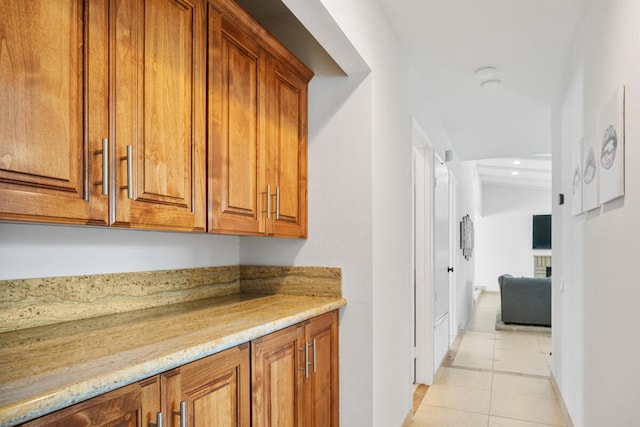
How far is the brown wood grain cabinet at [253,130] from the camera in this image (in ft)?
5.20

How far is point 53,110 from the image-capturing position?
101 cm

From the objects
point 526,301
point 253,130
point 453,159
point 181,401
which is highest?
point 453,159

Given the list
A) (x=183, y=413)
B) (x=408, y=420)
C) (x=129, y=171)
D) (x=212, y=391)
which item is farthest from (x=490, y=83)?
(x=183, y=413)

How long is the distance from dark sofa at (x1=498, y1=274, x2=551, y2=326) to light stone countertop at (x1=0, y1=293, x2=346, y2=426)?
5315mm

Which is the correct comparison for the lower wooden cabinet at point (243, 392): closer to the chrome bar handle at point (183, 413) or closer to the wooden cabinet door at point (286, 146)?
the chrome bar handle at point (183, 413)

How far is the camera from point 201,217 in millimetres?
1508

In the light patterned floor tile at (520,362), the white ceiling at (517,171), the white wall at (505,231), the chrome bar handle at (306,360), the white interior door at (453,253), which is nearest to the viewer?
the chrome bar handle at (306,360)

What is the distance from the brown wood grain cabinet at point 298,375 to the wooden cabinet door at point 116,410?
44 centimetres

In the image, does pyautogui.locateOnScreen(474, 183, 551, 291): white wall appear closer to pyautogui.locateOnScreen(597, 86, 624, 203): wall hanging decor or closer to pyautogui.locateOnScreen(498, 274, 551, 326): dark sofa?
pyautogui.locateOnScreen(498, 274, 551, 326): dark sofa

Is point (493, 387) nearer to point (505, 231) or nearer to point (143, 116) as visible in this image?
point (143, 116)

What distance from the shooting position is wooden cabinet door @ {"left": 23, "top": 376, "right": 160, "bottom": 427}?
0.82 metres

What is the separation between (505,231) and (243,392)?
1110 cm

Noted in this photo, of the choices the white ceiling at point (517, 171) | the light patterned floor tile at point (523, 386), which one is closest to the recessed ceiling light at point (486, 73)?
the light patterned floor tile at point (523, 386)

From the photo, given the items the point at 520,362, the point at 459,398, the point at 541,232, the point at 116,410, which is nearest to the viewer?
the point at 116,410
